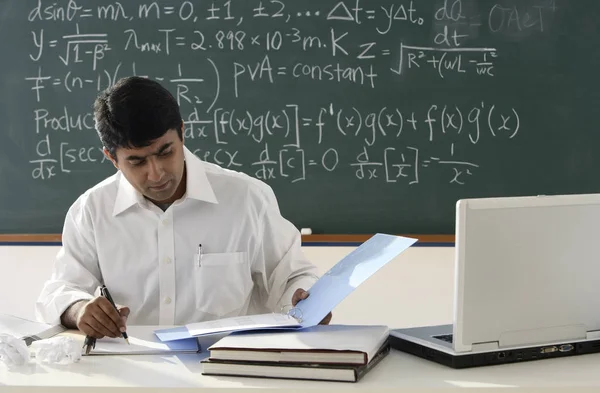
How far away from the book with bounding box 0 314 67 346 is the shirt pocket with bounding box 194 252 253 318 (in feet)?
1.38

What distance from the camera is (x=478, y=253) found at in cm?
144

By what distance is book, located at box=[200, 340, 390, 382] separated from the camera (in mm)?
1441

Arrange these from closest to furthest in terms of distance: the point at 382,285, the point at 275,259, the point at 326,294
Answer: the point at 326,294 < the point at 275,259 < the point at 382,285

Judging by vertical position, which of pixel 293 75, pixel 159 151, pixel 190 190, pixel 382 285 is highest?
pixel 293 75

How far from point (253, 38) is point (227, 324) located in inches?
77.5

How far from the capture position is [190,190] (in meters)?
2.22

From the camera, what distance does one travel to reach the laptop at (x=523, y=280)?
144cm

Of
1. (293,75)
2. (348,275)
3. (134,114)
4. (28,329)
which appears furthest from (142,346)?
(293,75)

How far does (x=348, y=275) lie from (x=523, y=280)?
36cm

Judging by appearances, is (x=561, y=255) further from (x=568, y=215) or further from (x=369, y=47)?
(x=369, y=47)

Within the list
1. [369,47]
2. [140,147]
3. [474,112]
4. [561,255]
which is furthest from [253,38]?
[561,255]

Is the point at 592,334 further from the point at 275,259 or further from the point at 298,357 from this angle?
the point at 275,259

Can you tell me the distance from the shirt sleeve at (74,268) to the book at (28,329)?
0.05 meters

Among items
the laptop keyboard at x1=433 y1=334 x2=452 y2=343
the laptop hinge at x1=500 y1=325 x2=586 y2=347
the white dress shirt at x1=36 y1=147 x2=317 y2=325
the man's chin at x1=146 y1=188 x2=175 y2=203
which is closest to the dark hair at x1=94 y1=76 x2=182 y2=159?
the man's chin at x1=146 y1=188 x2=175 y2=203
